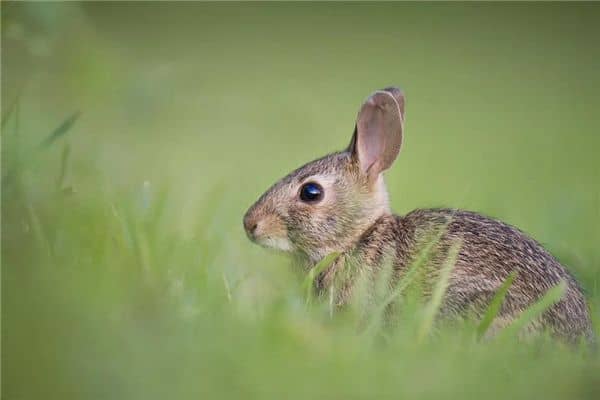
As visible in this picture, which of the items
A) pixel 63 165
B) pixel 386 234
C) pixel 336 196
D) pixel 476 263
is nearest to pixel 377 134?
pixel 336 196

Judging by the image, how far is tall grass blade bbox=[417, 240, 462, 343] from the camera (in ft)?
12.7

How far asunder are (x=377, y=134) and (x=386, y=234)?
625mm

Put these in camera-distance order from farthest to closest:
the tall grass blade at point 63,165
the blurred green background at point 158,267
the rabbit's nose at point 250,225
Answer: the rabbit's nose at point 250,225
the tall grass blade at point 63,165
the blurred green background at point 158,267

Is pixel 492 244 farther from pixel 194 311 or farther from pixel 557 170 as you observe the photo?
pixel 557 170

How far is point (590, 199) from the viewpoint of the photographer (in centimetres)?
743

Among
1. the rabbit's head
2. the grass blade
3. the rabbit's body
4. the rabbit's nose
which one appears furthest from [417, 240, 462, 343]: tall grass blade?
the rabbit's nose

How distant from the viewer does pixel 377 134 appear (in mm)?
5312

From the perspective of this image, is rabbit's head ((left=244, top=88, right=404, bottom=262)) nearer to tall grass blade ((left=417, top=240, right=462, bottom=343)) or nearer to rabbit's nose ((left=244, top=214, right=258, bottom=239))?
rabbit's nose ((left=244, top=214, right=258, bottom=239))

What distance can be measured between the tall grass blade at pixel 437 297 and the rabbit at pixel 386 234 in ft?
0.24

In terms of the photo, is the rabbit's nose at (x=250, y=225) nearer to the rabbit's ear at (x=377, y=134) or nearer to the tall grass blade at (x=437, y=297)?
A: the rabbit's ear at (x=377, y=134)

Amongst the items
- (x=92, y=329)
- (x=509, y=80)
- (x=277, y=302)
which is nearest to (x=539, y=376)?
(x=277, y=302)

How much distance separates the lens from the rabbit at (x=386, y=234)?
431 centimetres

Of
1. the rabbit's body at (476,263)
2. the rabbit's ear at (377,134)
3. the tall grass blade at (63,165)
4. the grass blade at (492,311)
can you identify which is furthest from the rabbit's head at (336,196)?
the grass blade at (492,311)

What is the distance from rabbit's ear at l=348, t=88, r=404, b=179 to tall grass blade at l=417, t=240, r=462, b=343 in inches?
40.1
